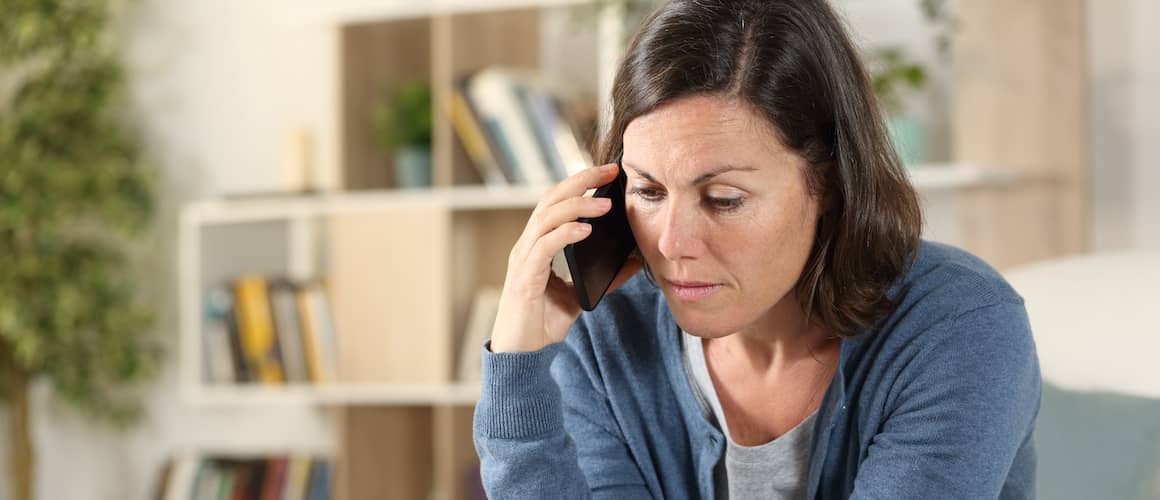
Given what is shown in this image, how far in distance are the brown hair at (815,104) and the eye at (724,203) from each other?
68 millimetres

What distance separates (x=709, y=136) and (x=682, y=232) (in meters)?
0.09

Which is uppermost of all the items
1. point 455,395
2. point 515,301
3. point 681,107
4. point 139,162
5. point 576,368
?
point 681,107

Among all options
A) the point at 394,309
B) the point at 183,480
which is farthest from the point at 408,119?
the point at 183,480

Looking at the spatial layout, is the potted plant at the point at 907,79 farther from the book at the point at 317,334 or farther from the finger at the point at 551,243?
the book at the point at 317,334

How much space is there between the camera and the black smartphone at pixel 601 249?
1.18m

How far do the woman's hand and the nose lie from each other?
0.11 metres

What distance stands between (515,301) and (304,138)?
1.91 meters

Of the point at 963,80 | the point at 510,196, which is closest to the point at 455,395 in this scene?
the point at 510,196

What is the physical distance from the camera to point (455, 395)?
2.54 metres

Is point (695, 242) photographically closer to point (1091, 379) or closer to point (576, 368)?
point (576, 368)

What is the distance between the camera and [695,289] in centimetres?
110

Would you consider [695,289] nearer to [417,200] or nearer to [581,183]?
[581,183]

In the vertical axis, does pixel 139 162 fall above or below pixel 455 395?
above

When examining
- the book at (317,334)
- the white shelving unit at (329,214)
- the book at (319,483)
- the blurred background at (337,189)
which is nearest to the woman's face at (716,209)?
the blurred background at (337,189)
